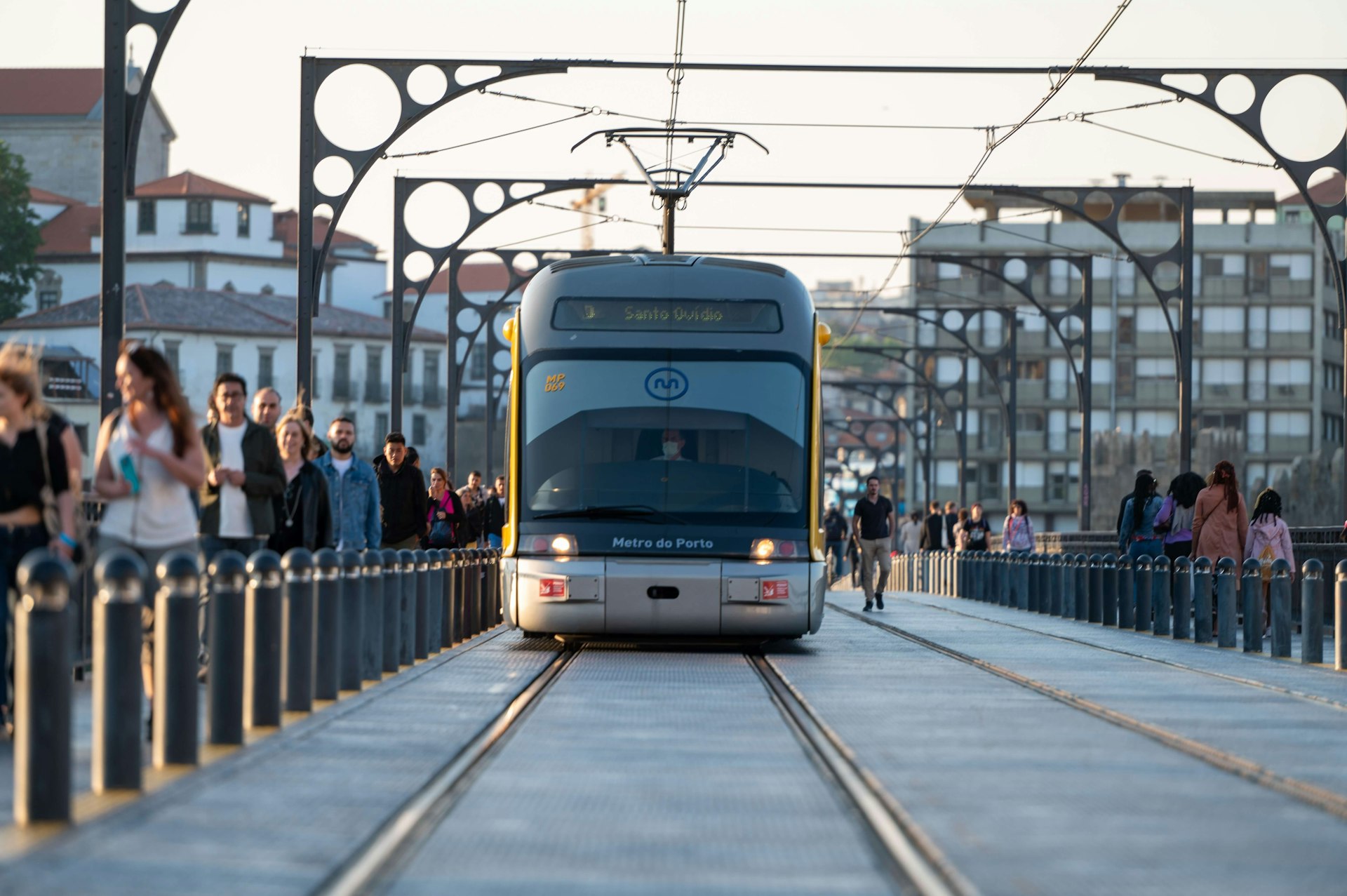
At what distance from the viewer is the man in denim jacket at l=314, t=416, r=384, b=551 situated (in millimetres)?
16578

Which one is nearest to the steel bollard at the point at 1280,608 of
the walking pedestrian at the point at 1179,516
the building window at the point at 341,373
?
the walking pedestrian at the point at 1179,516

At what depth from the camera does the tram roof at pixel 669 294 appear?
61.0ft

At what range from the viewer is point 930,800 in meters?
8.90

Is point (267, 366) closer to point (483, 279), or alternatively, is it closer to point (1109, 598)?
point (483, 279)

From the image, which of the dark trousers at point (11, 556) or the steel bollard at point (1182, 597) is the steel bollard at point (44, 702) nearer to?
the dark trousers at point (11, 556)

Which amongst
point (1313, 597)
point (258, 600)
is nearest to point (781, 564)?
point (1313, 597)

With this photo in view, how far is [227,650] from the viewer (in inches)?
403

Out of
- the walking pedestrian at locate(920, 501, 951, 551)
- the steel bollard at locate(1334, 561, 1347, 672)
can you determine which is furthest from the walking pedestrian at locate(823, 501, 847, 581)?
the steel bollard at locate(1334, 561, 1347, 672)

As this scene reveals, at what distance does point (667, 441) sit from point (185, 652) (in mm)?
8950

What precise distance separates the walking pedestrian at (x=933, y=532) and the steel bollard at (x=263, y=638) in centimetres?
3741

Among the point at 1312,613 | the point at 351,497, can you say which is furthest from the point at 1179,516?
the point at 351,497

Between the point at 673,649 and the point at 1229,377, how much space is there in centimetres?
10488

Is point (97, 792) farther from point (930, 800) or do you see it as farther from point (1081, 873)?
point (1081, 873)

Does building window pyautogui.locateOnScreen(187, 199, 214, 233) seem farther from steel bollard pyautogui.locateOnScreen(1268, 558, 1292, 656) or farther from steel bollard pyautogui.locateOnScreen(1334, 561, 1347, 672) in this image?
steel bollard pyautogui.locateOnScreen(1334, 561, 1347, 672)
